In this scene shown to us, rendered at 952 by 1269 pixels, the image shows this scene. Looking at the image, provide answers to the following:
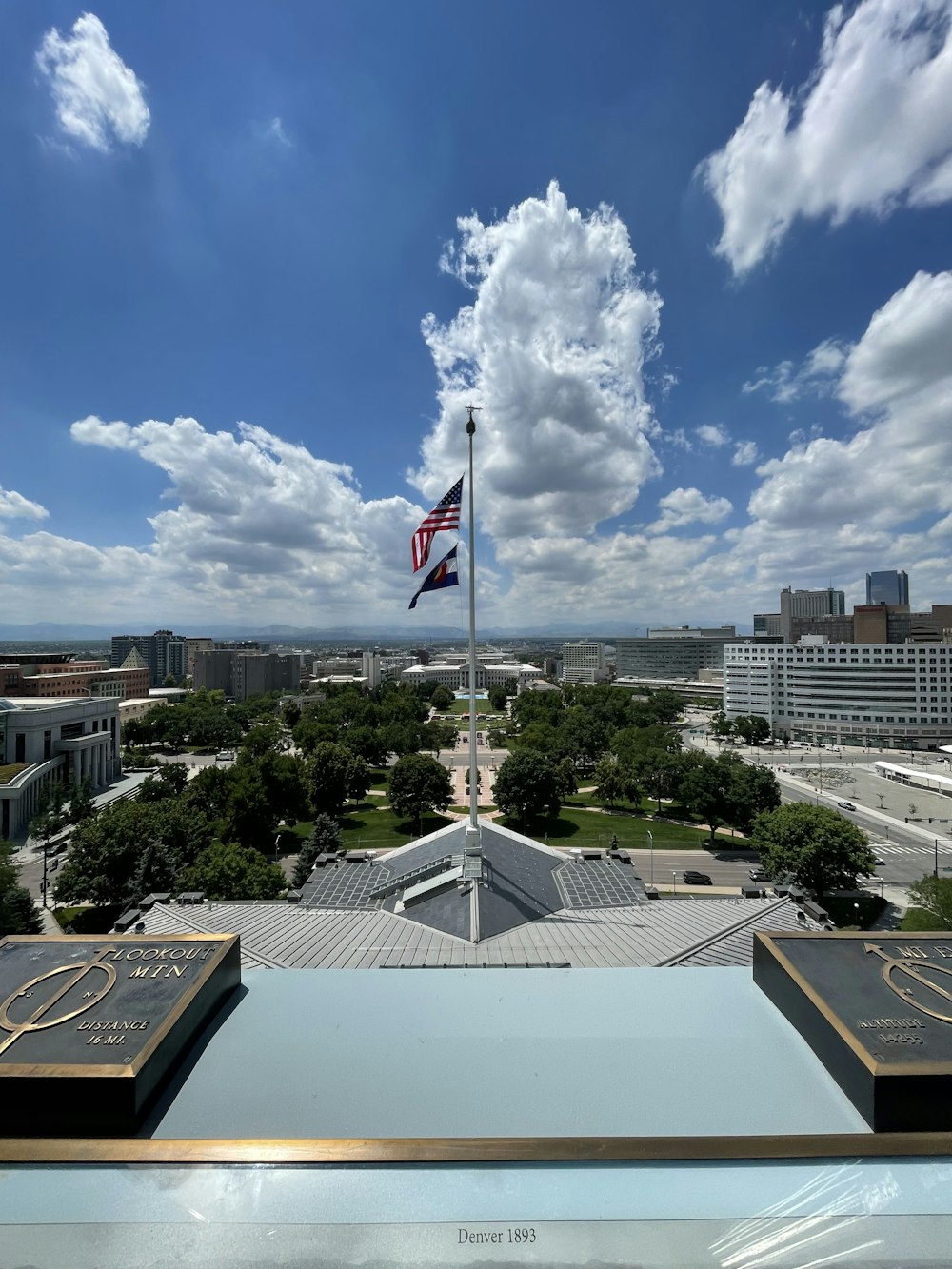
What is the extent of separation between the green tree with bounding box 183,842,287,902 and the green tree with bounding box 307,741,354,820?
57.3 ft

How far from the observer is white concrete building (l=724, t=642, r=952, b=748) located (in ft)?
268

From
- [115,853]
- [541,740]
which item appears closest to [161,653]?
[541,740]

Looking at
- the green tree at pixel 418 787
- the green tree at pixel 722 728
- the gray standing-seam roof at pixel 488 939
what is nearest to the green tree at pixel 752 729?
the green tree at pixel 722 728

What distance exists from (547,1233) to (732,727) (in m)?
94.0

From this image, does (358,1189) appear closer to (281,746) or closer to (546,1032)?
(546,1032)

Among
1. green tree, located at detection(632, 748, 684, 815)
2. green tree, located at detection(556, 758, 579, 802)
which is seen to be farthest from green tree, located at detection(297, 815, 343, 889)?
green tree, located at detection(632, 748, 684, 815)

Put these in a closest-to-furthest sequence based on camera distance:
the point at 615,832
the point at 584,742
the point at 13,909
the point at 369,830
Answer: the point at 13,909
the point at 615,832
the point at 369,830
the point at 584,742

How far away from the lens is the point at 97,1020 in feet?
18.3

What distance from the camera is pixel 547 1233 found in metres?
3.99

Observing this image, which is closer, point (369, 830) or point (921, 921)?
point (921, 921)

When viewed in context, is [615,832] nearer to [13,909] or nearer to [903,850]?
[903,850]

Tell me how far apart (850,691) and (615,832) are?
64644 millimetres

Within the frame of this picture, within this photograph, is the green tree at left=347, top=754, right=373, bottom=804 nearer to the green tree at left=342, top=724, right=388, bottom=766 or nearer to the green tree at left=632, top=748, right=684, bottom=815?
the green tree at left=342, top=724, right=388, bottom=766

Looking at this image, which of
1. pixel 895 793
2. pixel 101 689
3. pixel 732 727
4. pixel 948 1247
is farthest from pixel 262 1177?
pixel 101 689
